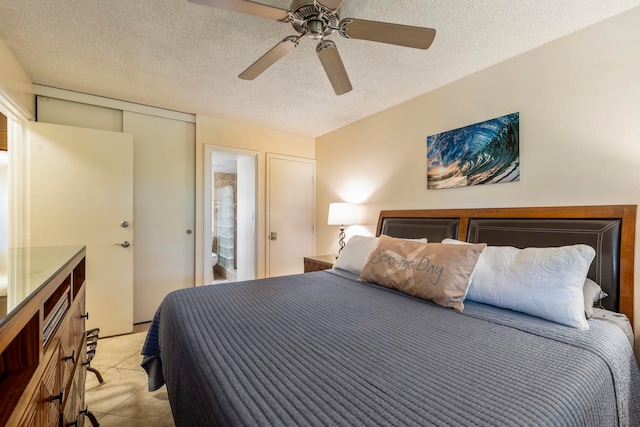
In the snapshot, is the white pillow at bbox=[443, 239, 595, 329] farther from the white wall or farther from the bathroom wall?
the bathroom wall

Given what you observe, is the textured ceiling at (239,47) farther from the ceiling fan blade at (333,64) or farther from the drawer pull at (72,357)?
the drawer pull at (72,357)

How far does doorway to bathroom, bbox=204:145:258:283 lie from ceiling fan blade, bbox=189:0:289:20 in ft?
7.63

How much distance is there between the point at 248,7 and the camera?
4.29 ft

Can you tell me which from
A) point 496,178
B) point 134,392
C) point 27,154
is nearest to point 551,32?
point 496,178

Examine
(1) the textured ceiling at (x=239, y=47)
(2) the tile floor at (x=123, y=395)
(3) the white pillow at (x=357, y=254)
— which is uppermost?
(1) the textured ceiling at (x=239, y=47)

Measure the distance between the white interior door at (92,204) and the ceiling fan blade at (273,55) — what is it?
1.83m

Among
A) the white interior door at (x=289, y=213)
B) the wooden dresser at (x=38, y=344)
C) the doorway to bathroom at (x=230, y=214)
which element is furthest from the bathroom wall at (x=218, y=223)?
the wooden dresser at (x=38, y=344)

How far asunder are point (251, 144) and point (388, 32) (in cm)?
265

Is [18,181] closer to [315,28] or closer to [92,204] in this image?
[92,204]

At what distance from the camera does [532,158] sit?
2014mm

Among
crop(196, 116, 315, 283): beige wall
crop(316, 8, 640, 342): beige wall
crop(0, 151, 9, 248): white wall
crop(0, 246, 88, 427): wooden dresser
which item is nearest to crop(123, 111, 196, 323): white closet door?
crop(196, 116, 315, 283): beige wall

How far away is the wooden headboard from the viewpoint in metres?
1.57

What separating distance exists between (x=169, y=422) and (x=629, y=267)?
2722 millimetres

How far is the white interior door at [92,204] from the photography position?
8.17 ft
